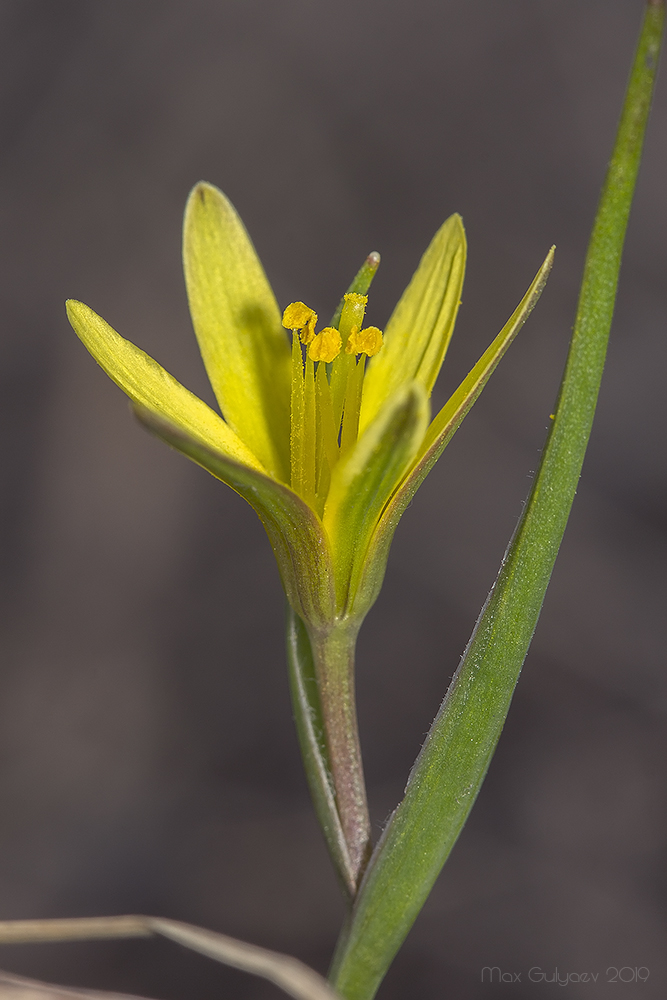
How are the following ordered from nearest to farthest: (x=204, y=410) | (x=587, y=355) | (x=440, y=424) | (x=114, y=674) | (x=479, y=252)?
(x=587, y=355) < (x=440, y=424) < (x=204, y=410) < (x=114, y=674) < (x=479, y=252)

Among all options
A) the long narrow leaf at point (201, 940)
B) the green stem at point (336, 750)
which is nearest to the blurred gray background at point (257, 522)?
the green stem at point (336, 750)

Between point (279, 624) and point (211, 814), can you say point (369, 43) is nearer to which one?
point (279, 624)

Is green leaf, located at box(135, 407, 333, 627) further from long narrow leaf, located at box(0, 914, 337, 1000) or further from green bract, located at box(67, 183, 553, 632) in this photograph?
long narrow leaf, located at box(0, 914, 337, 1000)

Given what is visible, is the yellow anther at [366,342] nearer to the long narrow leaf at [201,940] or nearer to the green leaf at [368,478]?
the green leaf at [368,478]

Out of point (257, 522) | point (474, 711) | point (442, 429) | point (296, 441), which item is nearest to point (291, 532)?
point (296, 441)

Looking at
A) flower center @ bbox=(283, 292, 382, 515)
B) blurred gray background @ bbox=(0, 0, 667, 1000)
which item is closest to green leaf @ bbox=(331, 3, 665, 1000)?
flower center @ bbox=(283, 292, 382, 515)

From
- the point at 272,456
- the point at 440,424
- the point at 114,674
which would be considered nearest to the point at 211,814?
the point at 114,674

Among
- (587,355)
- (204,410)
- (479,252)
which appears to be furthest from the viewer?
(479,252)
